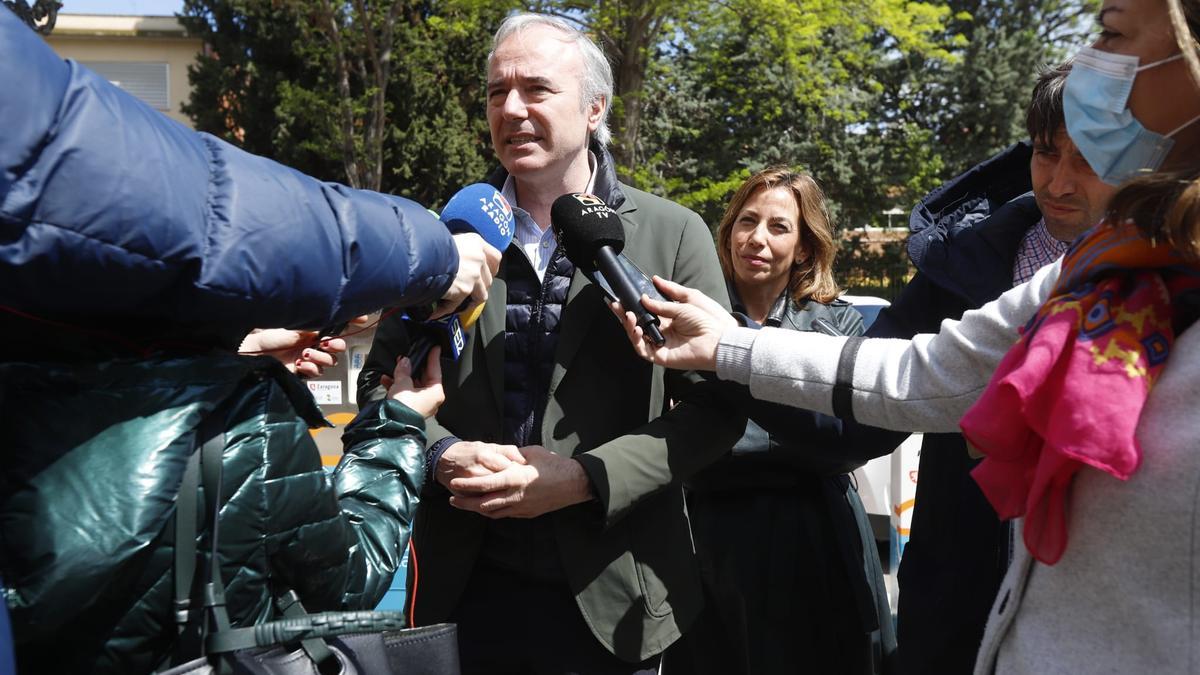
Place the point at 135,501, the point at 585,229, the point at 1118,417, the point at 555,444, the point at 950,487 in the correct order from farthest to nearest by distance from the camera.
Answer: the point at 950,487 < the point at 555,444 < the point at 585,229 < the point at 1118,417 < the point at 135,501

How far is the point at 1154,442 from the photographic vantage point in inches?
52.6

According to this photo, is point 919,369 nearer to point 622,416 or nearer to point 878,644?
point 622,416

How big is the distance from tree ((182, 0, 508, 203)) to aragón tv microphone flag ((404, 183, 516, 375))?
44.8 ft

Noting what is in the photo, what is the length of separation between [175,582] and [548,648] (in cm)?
132

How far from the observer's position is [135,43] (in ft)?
91.6

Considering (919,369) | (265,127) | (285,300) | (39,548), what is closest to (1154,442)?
(919,369)

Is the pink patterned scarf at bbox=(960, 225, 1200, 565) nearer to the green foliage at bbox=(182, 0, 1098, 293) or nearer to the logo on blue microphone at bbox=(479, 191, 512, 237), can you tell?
the logo on blue microphone at bbox=(479, 191, 512, 237)

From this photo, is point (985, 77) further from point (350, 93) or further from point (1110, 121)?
point (1110, 121)

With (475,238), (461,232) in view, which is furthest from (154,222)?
(461,232)

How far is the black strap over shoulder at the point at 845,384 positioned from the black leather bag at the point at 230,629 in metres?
1.02

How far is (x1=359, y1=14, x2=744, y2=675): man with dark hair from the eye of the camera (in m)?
2.36

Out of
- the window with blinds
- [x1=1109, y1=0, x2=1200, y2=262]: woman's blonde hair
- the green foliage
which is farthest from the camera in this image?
the window with blinds

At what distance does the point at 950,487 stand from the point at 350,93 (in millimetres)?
16033

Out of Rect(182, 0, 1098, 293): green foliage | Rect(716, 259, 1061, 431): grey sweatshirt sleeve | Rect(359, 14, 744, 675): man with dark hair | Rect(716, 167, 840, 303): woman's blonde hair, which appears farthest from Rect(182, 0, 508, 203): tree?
Rect(716, 259, 1061, 431): grey sweatshirt sleeve
